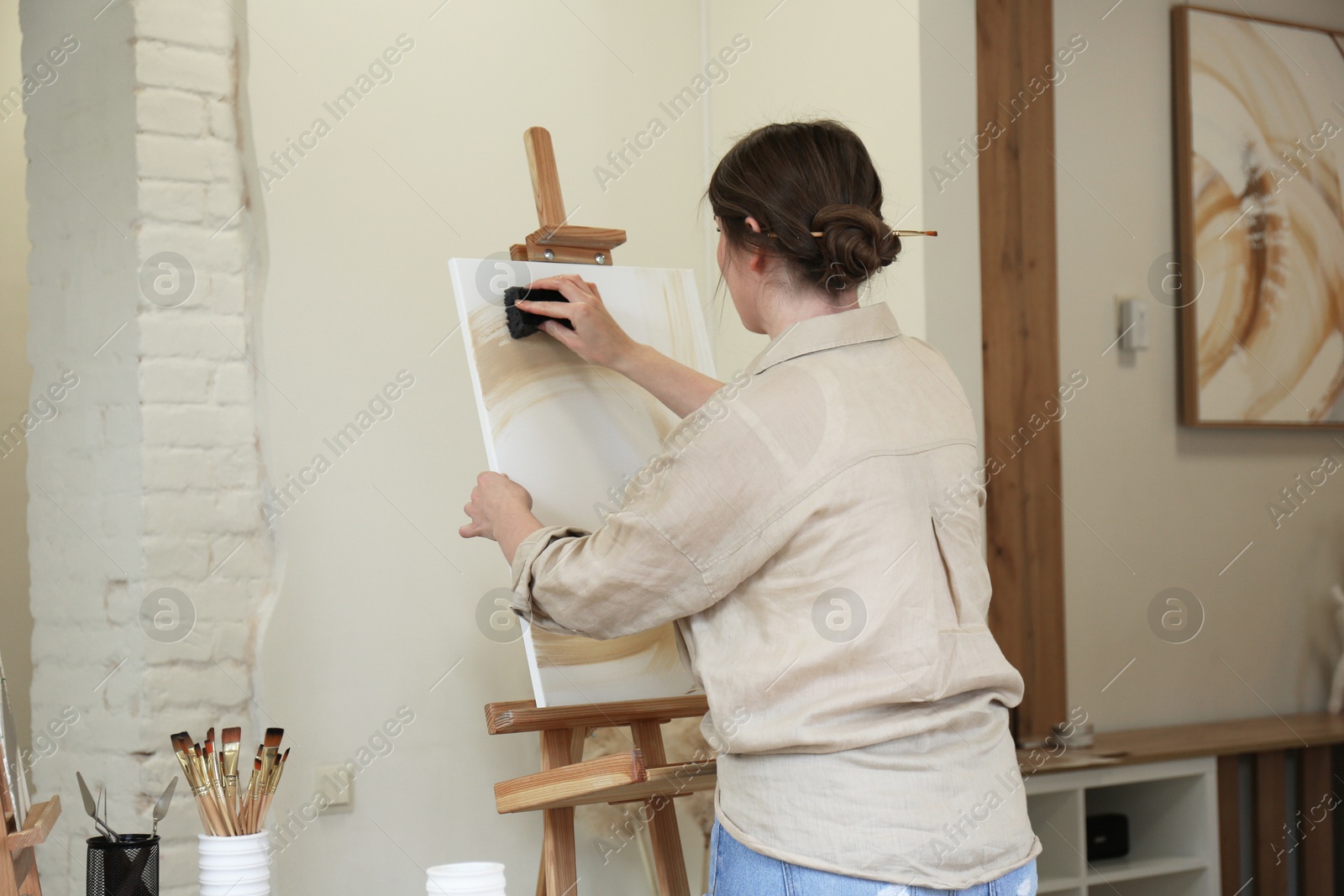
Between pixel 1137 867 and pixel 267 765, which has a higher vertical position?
pixel 267 765

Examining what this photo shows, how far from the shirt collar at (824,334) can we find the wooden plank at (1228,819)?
5.95 feet

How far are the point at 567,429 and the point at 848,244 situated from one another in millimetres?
668

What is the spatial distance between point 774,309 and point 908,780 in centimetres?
53

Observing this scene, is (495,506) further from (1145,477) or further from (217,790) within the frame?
(1145,477)

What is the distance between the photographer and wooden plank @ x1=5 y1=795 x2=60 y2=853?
1.16m

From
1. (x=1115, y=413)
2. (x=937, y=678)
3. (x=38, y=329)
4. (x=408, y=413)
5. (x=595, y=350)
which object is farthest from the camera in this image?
(x=1115, y=413)

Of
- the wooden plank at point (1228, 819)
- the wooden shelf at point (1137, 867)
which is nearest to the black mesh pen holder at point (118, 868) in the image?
the wooden shelf at point (1137, 867)

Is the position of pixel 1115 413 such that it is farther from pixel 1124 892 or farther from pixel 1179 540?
pixel 1124 892

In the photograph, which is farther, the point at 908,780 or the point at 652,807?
the point at 652,807

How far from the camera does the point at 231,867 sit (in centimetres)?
156

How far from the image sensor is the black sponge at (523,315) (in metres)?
1.71

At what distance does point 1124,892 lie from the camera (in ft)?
8.50

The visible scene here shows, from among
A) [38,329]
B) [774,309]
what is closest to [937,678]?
[774,309]

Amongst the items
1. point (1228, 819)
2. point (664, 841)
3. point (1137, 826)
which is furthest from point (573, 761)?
point (1228, 819)
